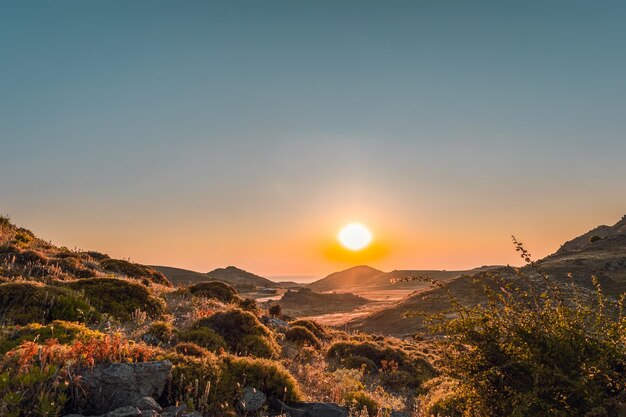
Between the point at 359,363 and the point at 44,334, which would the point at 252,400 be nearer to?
the point at 44,334

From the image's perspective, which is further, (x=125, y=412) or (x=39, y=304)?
(x=39, y=304)

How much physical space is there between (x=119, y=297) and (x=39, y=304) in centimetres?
319

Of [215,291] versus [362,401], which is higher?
[215,291]

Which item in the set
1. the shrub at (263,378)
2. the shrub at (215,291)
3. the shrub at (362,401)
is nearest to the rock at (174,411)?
the shrub at (263,378)

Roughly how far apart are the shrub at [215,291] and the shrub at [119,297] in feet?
22.5

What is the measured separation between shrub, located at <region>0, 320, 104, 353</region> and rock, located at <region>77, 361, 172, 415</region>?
4.15 feet

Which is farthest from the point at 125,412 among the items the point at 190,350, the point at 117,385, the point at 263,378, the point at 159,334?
the point at 159,334

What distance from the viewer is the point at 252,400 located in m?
6.39

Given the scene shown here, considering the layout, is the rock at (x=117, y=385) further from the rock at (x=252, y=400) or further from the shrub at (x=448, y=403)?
the shrub at (x=448, y=403)

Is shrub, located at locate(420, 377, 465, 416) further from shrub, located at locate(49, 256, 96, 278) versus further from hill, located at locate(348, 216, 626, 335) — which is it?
hill, located at locate(348, 216, 626, 335)

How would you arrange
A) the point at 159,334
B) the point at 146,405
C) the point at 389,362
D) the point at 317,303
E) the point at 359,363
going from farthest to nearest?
the point at 317,303 → the point at 389,362 → the point at 359,363 → the point at 159,334 → the point at 146,405

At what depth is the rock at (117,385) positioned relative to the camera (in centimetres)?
483

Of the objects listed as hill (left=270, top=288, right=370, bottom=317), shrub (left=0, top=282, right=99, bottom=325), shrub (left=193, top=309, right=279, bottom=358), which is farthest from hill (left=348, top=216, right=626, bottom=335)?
shrub (left=0, top=282, right=99, bottom=325)

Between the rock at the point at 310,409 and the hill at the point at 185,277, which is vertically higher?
the hill at the point at 185,277
